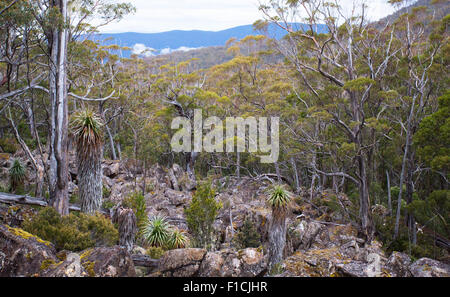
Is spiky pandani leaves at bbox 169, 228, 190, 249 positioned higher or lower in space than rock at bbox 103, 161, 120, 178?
lower

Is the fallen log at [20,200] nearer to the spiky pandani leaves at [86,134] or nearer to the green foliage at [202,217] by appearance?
the spiky pandani leaves at [86,134]

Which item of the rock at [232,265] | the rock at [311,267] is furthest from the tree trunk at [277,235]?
the rock at [232,265]

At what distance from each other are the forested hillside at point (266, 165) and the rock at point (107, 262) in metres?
0.05

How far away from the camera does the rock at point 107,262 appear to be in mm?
5707

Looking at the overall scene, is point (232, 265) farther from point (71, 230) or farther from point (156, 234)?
point (156, 234)

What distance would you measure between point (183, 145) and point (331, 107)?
14.4 metres

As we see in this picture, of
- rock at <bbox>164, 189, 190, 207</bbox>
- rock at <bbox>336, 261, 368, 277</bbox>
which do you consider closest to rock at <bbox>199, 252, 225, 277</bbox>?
rock at <bbox>336, 261, 368, 277</bbox>

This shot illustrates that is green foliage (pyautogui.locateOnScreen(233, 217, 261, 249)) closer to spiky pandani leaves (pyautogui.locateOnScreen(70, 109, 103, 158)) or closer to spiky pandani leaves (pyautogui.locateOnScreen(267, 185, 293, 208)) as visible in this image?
spiky pandani leaves (pyautogui.locateOnScreen(267, 185, 293, 208))

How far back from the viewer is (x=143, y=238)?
1088 centimetres

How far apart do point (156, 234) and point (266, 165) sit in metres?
15.9

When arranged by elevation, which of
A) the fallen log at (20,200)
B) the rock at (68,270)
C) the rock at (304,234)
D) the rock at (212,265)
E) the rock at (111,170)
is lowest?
the rock at (304,234)

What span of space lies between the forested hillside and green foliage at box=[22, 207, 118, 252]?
0.11ft

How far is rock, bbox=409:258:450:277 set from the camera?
6118 millimetres

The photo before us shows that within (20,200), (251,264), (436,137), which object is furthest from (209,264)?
(436,137)
